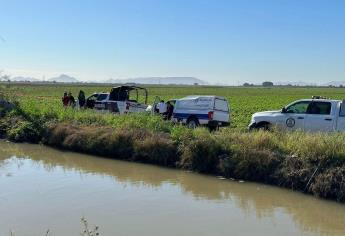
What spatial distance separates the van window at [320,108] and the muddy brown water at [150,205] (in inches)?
231

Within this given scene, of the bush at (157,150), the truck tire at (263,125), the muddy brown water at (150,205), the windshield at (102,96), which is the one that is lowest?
the muddy brown water at (150,205)

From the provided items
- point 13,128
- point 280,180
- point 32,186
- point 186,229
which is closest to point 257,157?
point 280,180

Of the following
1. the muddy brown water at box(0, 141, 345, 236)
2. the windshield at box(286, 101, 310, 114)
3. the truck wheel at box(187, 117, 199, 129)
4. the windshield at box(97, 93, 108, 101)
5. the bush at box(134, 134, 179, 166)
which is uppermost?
the windshield at box(286, 101, 310, 114)

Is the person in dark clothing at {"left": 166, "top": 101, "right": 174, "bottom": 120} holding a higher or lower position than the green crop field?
higher

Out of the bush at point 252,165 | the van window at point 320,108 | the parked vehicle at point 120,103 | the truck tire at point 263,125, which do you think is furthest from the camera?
the parked vehicle at point 120,103

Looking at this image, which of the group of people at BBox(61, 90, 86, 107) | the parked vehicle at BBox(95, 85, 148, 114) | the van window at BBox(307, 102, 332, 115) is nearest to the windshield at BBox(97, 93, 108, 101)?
the parked vehicle at BBox(95, 85, 148, 114)

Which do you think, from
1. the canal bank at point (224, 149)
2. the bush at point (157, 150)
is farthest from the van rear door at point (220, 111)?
A: the bush at point (157, 150)

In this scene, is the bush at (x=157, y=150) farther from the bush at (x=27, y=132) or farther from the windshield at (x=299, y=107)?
the bush at (x=27, y=132)

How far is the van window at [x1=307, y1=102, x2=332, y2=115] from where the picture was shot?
18.6 meters

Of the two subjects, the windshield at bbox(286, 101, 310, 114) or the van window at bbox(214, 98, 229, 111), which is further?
the van window at bbox(214, 98, 229, 111)

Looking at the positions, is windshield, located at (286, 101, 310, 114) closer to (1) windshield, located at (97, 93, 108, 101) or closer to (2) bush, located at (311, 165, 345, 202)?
(2) bush, located at (311, 165, 345, 202)

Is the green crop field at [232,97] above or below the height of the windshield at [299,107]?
below

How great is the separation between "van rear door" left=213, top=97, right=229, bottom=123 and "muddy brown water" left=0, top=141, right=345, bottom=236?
23.2ft

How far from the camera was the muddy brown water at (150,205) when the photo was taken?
9.91 m
